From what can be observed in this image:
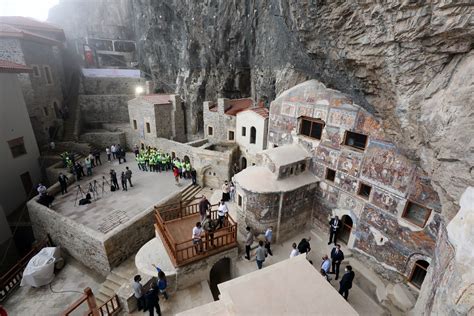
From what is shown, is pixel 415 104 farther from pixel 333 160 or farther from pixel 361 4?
pixel 333 160

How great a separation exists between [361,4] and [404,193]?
6782 mm

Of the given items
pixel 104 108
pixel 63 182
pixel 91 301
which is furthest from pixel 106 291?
pixel 104 108

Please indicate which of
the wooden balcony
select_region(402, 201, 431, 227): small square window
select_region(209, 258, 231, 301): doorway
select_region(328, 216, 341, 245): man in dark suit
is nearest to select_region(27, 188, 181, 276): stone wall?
the wooden balcony

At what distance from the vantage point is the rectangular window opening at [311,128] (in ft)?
37.3

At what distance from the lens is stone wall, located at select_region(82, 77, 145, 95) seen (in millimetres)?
28203

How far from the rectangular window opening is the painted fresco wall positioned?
0.84 ft

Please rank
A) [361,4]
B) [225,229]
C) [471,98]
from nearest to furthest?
1. [471,98]
2. [361,4]
3. [225,229]

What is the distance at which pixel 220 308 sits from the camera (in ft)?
18.7

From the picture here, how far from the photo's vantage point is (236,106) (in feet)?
65.3

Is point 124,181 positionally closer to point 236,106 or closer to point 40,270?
point 40,270

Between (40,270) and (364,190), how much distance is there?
15.8m

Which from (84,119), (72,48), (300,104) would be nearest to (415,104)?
(300,104)

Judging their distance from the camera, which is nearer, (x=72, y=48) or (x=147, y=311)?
(x=147, y=311)

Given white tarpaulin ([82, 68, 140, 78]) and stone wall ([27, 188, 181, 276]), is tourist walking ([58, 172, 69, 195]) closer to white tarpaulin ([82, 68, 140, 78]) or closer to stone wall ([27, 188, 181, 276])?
stone wall ([27, 188, 181, 276])
